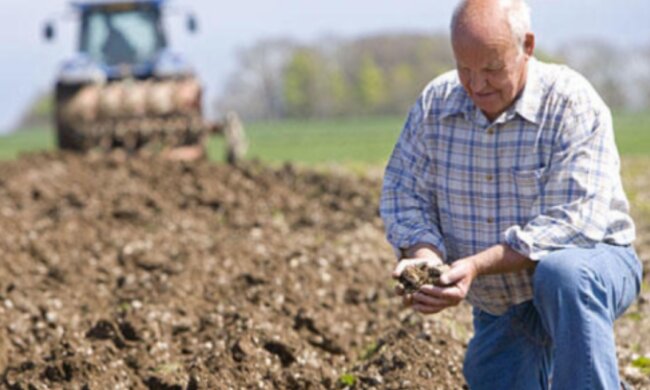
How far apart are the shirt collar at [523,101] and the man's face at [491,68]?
26 millimetres

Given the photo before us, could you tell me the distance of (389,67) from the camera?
9131 centimetres

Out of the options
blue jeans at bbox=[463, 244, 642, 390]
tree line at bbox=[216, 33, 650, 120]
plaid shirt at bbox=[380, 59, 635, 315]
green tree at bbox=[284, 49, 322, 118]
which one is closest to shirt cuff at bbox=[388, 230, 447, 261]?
plaid shirt at bbox=[380, 59, 635, 315]

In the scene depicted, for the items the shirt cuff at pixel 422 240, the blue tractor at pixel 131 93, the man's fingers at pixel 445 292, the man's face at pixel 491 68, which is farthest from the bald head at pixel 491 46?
the blue tractor at pixel 131 93

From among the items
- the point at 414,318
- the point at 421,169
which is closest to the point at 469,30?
the point at 421,169

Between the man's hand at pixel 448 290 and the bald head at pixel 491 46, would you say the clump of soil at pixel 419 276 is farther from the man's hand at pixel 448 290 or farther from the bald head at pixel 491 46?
the bald head at pixel 491 46

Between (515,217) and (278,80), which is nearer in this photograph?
(515,217)

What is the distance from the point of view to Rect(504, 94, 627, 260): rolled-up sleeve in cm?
400

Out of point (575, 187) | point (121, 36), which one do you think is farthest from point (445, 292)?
point (121, 36)

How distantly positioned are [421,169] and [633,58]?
8438 centimetres

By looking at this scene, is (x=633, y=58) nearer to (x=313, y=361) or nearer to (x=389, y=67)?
(x=389, y=67)

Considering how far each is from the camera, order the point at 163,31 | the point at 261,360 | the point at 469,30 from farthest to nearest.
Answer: the point at 163,31 < the point at 261,360 < the point at 469,30

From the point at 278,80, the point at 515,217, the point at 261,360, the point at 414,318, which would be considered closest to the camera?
the point at 515,217

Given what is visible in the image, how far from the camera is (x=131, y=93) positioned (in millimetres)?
17531

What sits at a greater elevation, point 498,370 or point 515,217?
point 515,217
